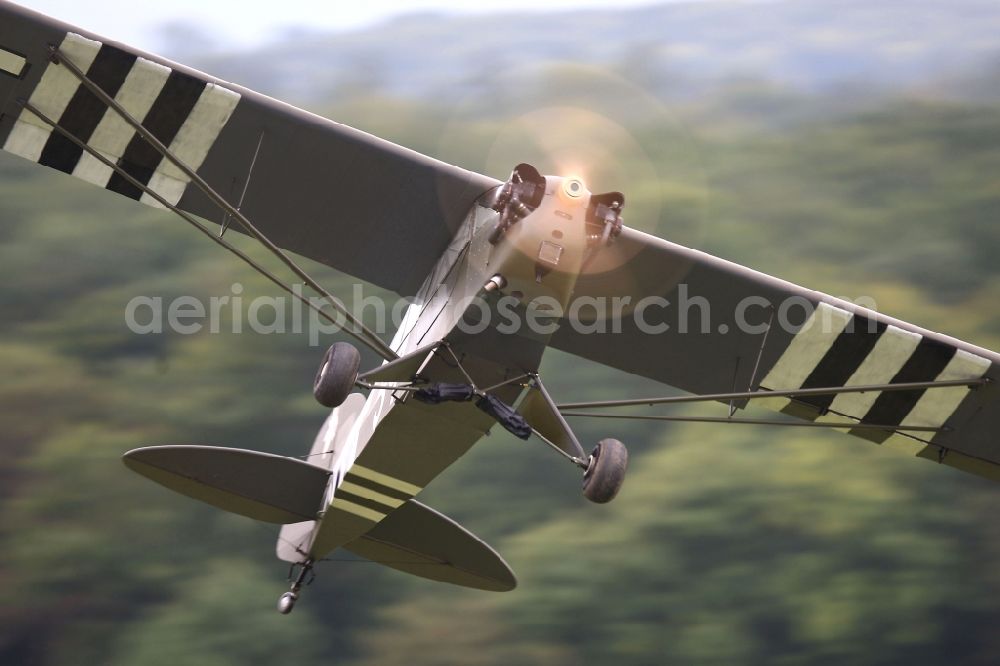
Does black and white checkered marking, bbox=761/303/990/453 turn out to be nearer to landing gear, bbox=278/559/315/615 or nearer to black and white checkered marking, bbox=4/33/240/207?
landing gear, bbox=278/559/315/615

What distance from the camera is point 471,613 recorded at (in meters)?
12.3

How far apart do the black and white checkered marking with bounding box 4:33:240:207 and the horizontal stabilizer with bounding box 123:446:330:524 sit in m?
1.49

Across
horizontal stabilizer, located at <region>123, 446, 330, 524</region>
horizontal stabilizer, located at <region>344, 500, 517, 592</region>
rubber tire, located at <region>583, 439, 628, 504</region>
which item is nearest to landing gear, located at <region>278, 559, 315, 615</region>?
horizontal stabilizer, located at <region>344, 500, 517, 592</region>

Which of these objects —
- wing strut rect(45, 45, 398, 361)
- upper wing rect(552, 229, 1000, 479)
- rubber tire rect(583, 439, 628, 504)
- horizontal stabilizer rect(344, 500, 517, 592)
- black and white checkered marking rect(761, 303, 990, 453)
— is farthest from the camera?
horizontal stabilizer rect(344, 500, 517, 592)

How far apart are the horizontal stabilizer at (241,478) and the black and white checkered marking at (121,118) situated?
4.88 feet

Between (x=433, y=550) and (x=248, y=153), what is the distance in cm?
270

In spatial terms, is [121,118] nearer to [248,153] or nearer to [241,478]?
[248,153]

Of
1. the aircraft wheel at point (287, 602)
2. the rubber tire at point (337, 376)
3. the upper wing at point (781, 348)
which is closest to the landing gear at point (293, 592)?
the aircraft wheel at point (287, 602)

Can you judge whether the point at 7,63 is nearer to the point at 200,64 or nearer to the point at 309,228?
the point at 309,228

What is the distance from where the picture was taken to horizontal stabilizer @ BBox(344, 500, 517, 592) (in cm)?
812

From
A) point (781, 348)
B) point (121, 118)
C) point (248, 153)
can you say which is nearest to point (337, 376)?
point (248, 153)

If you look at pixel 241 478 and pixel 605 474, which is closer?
pixel 605 474

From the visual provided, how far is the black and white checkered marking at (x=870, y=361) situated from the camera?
307 inches

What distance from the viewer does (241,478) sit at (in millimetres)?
7531
